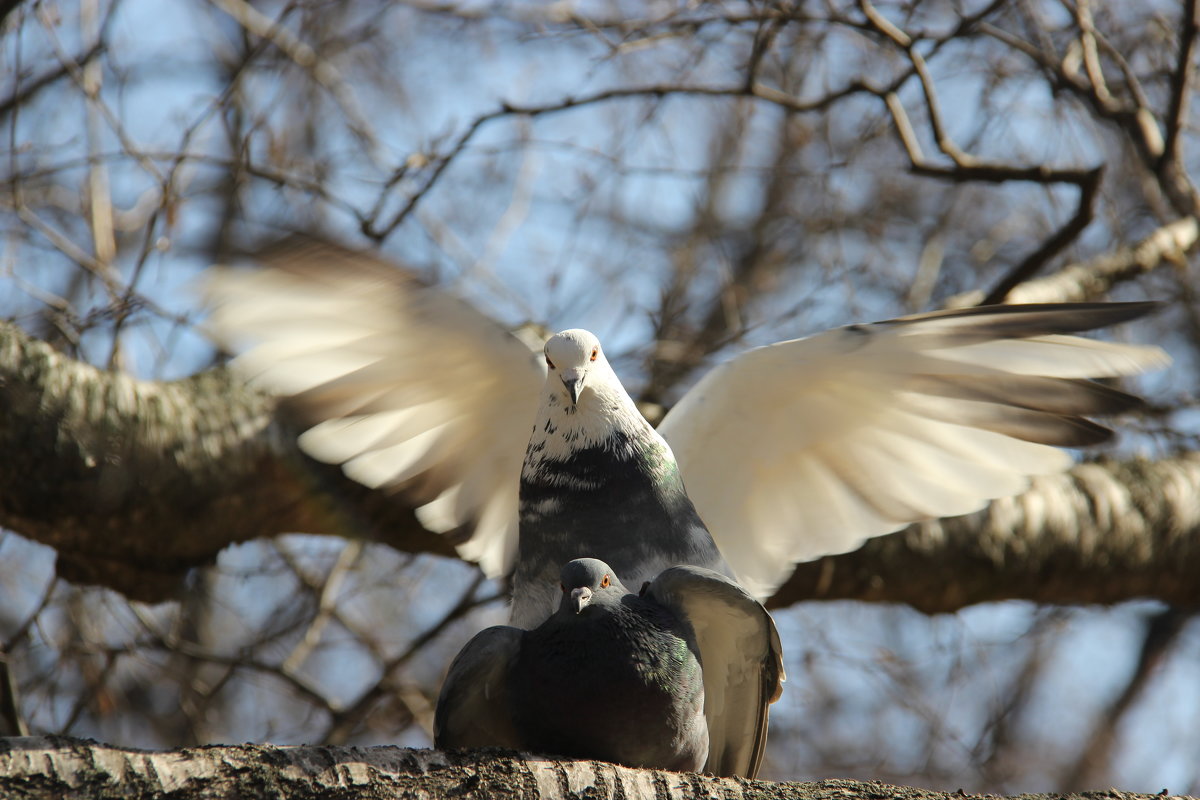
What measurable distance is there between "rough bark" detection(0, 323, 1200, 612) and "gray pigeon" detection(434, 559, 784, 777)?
132cm

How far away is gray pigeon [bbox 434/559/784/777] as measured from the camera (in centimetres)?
238

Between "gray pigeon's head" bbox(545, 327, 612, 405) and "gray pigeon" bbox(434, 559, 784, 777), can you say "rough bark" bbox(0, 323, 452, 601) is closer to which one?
"gray pigeon's head" bbox(545, 327, 612, 405)

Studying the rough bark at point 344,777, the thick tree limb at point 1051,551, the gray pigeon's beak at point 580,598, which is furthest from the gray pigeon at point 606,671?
the thick tree limb at point 1051,551

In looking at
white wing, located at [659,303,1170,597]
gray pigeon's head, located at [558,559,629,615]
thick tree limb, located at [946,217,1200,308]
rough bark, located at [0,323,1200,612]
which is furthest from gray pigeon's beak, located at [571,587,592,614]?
thick tree limb, located at [946,217,1200,308]

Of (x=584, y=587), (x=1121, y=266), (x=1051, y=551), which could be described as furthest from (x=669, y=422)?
(x=1121, y=266)

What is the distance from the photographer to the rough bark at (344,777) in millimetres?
1853

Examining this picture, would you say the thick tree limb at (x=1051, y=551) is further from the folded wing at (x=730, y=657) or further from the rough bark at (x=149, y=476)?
the rough bark at (x=149, y=476)

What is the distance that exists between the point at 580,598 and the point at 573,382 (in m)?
0.67

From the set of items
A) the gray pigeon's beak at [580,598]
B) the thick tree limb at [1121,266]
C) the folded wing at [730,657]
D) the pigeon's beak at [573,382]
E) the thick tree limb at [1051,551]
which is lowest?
the thick tree limb at [1051,551]

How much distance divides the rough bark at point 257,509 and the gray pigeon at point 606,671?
132 centimetres

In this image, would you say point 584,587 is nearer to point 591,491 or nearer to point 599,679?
point 599,679

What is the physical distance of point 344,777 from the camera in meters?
2.05

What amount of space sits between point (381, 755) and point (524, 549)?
0.98m

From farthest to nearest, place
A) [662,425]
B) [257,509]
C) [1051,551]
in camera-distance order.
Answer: [1051,551], [257,509], [662,425]
